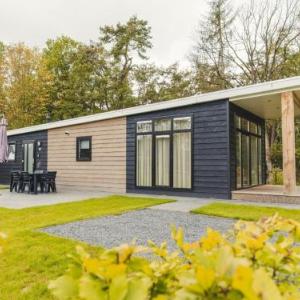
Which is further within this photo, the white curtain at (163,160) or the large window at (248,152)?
the white curtain at (163,160)

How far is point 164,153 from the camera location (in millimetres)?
8781

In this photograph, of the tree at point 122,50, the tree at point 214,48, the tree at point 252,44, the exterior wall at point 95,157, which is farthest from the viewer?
the tree at point 122,50

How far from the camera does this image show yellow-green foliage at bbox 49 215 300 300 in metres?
0.56

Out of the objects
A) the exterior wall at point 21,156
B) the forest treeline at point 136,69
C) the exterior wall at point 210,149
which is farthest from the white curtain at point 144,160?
the forest treeline at point 136,69

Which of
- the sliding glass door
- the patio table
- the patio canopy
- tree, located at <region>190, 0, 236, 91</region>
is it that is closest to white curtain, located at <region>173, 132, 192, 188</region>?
the patio canopy

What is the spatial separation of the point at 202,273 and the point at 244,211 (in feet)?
17.9

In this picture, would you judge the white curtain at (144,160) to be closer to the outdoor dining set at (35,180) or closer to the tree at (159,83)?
the outdoor dining set at (35,180)

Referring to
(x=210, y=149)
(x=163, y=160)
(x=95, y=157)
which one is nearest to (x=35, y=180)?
(x=95, y=157)

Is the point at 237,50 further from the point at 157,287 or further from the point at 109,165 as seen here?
the point at 157,287

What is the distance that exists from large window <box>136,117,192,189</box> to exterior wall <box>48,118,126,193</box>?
0.71 metres

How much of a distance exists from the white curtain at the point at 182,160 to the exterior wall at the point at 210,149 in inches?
6.3

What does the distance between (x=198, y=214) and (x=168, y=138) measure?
3379mm

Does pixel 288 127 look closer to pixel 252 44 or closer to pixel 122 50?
pixel 252 44

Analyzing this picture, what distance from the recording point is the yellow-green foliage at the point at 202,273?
563 mm
